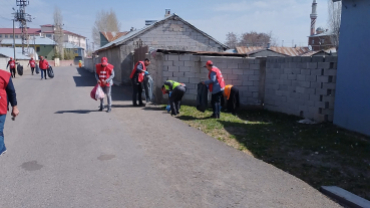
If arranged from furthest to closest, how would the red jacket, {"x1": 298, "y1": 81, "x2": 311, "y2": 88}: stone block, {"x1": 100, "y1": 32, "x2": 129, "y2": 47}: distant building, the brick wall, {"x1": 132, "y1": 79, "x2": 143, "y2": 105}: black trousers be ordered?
{"x1": 100, "y1": 32, "x2": 129, "y2": 47}: distant building < the red jacket < {"x1": 132, "y1": 79, "x2": 143, "y2": 105}: black trousers < {"x1": 298, "y1": 81, "x2": 311, "y2": 88}: stone block < the brick wall

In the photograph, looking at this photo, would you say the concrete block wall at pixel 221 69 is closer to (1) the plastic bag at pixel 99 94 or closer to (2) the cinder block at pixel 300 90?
(2) the cinder block at pixel 300 90

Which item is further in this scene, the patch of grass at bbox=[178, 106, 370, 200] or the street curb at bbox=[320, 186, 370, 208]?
the patch of grass at bbox=[178, 106, 370, 200]

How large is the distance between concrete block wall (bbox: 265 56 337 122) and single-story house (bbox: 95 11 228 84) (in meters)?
10.1

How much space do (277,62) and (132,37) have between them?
11.3 m

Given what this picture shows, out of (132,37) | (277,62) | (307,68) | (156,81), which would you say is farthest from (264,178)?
(132,37)

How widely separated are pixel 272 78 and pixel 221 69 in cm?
175

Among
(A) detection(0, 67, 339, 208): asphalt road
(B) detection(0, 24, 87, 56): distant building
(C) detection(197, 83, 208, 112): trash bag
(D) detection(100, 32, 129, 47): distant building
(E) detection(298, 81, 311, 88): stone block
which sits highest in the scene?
(B) detection(0, 24, 87, 56): distant building

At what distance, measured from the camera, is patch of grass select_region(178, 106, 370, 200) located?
505 centimetres

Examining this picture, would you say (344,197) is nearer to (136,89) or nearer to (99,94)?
(99,94)

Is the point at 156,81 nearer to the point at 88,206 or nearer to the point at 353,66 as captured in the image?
the point at 353,66

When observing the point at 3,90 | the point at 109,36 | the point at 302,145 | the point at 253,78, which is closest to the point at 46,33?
the point at 109,36

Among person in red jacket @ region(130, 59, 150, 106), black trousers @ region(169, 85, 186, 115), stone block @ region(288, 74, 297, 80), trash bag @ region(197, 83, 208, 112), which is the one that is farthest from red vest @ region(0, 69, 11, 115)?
stone block @ region(288, 74, 297, 80)

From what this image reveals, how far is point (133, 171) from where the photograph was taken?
5082mm

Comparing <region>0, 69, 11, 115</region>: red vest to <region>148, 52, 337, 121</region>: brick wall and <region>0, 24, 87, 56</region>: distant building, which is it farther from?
<region>0, 24, 87, 56</region>: distant building
